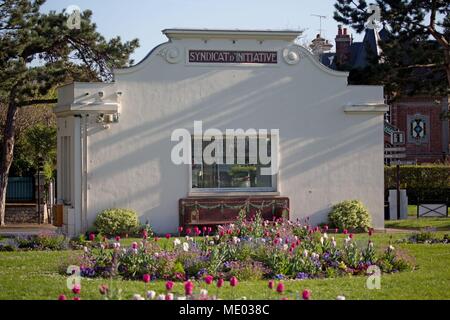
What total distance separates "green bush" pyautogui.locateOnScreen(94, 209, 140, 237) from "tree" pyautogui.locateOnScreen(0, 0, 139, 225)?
6206 millimetres

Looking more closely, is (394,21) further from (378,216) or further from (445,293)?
(445,293)

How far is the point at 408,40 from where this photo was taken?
31.0m

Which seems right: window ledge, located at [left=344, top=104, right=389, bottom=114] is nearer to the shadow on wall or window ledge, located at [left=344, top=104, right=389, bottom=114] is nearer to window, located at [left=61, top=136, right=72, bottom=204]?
the shadow on wall

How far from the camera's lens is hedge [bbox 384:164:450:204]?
39125 millimetres

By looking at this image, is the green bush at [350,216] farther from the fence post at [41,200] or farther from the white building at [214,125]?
the fence post at [41,200]

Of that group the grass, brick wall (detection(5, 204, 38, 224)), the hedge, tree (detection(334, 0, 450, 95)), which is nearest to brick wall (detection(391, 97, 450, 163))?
the hedge

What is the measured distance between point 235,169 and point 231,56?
10.7ft

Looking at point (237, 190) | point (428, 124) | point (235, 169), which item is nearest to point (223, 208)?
point (237, 190)

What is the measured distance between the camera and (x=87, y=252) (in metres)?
14.8

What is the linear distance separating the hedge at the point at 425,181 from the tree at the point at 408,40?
26.7ft

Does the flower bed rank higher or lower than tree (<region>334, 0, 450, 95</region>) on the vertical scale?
lower

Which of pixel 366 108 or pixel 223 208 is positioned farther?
pixel 366 108

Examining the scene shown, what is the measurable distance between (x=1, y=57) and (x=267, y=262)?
15066mm

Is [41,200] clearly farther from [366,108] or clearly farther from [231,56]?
[366,108]
